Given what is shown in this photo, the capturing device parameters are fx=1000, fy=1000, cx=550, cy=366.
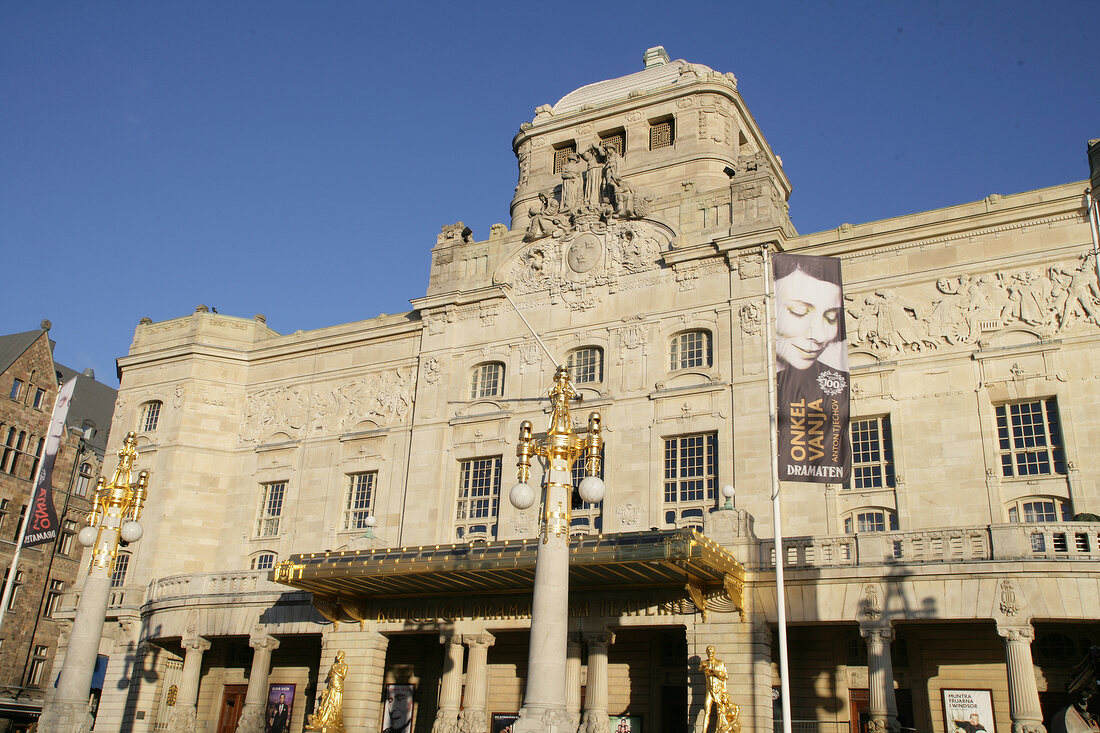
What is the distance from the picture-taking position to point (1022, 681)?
22.8 metres

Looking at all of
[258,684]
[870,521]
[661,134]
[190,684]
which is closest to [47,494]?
[190,684]

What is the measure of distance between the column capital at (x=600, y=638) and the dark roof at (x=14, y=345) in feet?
151

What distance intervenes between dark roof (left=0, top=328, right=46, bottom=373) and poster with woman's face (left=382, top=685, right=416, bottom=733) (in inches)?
1509

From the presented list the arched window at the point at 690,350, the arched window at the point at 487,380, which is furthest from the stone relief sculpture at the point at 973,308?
the arched window at the point at 487,380

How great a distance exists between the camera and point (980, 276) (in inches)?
1201

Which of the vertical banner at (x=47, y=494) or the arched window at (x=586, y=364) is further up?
the arched window at (x=586, y=364)

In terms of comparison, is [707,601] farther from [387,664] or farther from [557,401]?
[387,664]

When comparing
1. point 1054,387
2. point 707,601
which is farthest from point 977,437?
point 707,601

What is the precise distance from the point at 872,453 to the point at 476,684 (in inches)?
544

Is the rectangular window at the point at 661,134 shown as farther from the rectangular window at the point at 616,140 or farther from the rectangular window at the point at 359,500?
the rectangular window at the point at 359,500

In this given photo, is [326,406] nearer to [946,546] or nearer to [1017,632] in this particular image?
[946,546]

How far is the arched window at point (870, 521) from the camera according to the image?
1153 inches

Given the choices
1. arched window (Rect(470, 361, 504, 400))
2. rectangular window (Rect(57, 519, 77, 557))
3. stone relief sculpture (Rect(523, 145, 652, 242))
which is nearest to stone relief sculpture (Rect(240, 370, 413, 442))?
arched window (Rect(470, 361, 504, 400))

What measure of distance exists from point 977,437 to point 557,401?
15402 millimetres
